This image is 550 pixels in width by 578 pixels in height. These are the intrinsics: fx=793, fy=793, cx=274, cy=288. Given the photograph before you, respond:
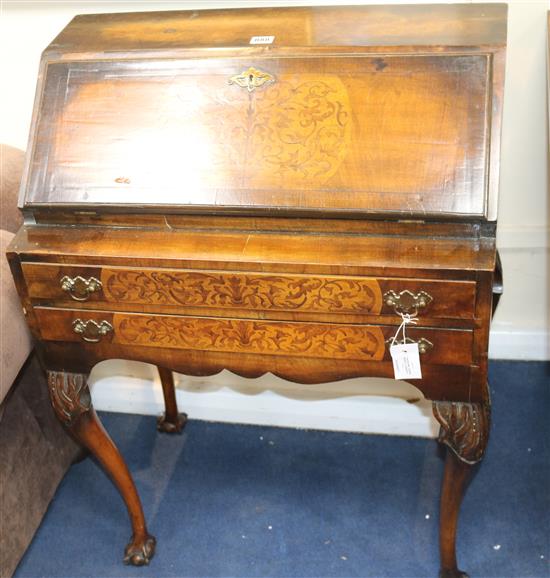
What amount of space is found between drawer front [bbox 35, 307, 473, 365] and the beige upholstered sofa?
0.16 m

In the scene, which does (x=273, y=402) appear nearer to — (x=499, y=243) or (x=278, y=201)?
(x=499, y=243)

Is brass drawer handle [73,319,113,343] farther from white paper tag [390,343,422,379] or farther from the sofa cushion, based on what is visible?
white paper tag [390,343,422,379]

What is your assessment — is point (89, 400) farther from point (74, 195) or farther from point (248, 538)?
point (248, 538)

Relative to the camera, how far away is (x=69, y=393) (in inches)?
63.7

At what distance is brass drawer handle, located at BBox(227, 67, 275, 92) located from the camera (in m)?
1.46

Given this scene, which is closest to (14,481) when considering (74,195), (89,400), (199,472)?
(89,400)

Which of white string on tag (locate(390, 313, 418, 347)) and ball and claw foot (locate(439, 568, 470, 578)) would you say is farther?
ball and claw foot (locate(439, 568, 470, 578))

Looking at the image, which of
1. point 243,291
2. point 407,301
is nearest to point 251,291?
point 243,291

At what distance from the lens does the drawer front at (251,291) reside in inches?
52.2

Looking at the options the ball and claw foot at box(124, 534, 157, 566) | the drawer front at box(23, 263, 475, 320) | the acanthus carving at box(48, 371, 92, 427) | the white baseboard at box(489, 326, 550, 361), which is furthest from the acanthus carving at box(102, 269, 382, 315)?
the white baseboard at box(489, 326, 550, 361)

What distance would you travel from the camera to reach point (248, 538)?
1.93 meters

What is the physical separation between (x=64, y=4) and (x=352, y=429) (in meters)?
1.34

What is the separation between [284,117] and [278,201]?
16cm

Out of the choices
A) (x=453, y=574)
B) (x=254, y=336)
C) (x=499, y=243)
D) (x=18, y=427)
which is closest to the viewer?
(x=254, y=336)
